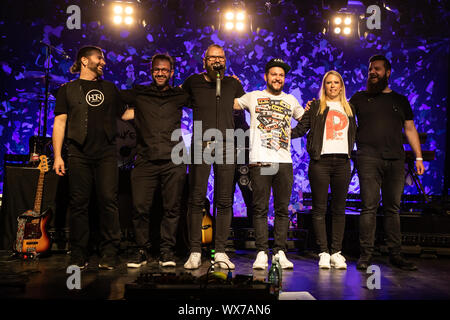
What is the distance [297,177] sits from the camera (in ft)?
23.0

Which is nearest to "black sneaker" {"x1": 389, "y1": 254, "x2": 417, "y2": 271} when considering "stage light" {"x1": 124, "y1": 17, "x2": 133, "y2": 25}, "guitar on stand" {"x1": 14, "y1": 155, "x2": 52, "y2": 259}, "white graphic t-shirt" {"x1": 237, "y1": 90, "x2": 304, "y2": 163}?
"white graphic t-shirt" {"x1": 237, "y1": 90, "x2": 304, "y2": 163}

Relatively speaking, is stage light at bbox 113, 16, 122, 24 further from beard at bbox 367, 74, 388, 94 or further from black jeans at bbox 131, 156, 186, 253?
beard at bbox 367, 74, 388, 94

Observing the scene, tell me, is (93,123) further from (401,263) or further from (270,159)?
(401,263)

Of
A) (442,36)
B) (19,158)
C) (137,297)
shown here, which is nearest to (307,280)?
(137,297)

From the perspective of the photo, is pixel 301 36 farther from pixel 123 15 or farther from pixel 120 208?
pixel 120 208

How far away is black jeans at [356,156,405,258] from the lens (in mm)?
4246

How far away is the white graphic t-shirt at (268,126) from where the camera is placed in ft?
13.6

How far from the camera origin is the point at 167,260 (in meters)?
4.11

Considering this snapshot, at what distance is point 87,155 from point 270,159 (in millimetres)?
1734

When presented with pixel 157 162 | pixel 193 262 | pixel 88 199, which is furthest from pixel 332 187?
pixel 88 199

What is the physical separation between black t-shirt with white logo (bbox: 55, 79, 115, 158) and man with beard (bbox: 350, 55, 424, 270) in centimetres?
251

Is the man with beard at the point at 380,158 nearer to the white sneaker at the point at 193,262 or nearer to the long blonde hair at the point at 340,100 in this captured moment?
the long blonde hair at the point at 340,100

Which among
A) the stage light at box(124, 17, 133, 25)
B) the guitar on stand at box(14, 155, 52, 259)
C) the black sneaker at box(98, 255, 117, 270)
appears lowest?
the black sneaker at box(98, 255, 117, 270)

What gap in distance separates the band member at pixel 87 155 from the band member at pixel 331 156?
1.96 metres
